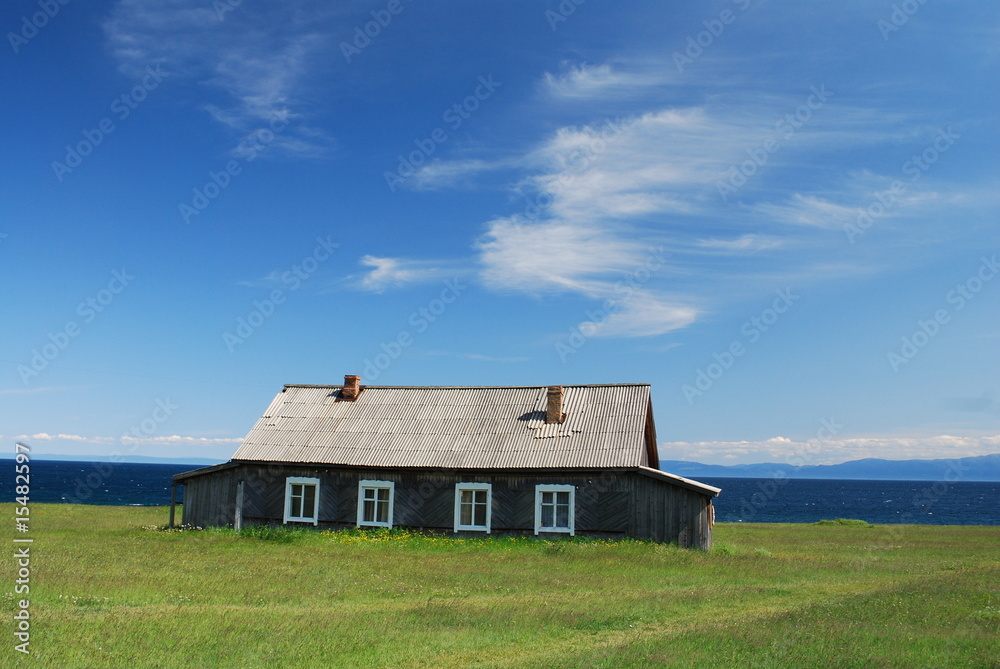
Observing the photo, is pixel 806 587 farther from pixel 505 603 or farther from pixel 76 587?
pixel 76 587

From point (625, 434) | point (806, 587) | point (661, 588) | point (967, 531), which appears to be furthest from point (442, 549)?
point (967, 531)

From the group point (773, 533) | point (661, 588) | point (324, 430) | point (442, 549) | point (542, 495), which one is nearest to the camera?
point (661, 588)

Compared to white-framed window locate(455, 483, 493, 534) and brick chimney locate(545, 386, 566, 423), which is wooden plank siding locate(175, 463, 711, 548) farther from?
brick chimney locate(545, 386, 566, 423)

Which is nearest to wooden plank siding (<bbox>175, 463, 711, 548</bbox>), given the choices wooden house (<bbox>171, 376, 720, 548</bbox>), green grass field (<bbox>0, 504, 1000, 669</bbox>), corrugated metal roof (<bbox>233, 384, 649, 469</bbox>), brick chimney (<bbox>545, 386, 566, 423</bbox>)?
wooden house (<bbox>171, 376, 720, 548</bbox>)

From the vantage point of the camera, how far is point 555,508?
29.3 metres

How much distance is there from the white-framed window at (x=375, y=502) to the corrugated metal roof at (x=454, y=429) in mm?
868

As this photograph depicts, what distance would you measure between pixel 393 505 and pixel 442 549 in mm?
4403

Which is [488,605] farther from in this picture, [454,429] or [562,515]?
[454,429]

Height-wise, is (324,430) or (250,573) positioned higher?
(324,430)

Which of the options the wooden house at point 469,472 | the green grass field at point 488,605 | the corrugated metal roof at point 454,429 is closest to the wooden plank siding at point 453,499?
the wooden house at point 469,472

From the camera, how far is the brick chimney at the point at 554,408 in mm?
31938

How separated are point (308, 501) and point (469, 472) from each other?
6.98 m

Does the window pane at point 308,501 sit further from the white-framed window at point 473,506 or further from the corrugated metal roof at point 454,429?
the white-framed window at point 473,506

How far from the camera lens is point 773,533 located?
42312mm
